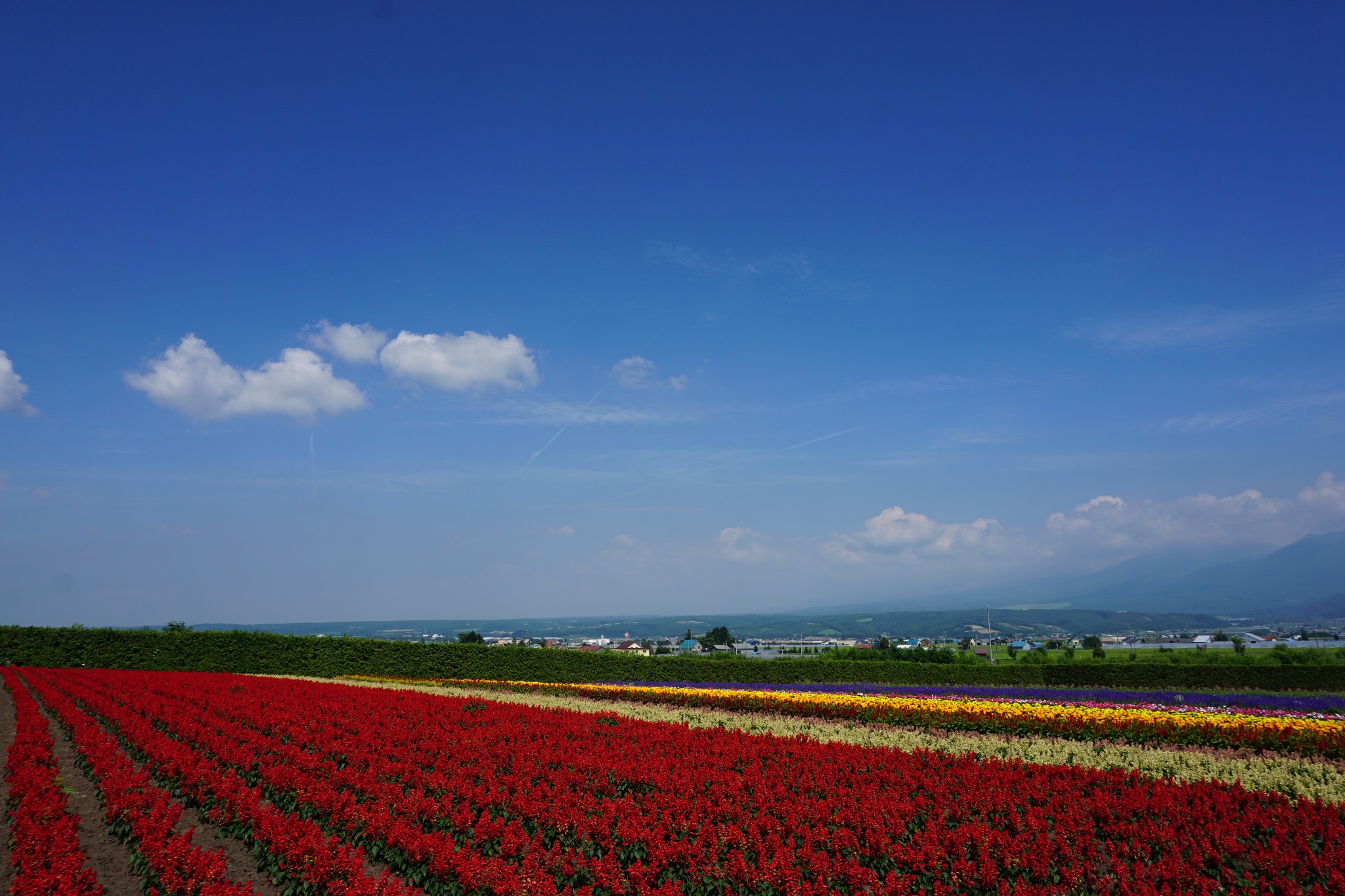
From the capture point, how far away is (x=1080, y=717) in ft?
53.9

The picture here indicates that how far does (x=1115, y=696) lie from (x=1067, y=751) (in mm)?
15678

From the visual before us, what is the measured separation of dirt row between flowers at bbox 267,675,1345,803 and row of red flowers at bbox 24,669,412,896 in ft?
31.7

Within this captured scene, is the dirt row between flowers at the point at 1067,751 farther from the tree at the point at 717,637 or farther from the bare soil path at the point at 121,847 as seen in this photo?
the tree at the point at 717,637

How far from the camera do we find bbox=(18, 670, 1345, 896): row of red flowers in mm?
6781

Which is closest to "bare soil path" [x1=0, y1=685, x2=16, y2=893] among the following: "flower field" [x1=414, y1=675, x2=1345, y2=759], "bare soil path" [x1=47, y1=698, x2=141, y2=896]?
"bare soil path" [x1=47, y1=698, x2=141, y2=896]

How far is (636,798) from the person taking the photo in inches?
372

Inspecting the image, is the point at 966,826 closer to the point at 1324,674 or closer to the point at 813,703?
the point at 813,703

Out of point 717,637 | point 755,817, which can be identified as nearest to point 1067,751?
point 755,817

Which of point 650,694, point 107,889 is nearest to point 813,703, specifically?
point 650,694

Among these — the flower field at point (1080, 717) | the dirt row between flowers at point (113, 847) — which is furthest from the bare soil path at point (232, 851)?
the flower field at point (1080, 717)

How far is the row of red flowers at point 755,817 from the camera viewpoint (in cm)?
678

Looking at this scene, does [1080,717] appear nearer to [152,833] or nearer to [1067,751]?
[1067,751]

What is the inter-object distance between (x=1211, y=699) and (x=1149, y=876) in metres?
21.5

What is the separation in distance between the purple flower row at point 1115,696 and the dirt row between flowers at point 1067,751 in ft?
29.7
